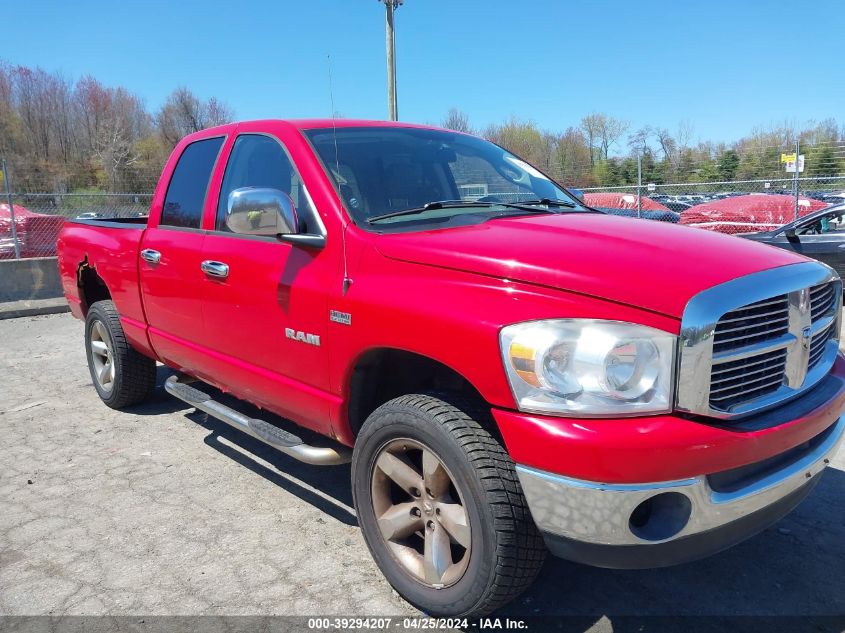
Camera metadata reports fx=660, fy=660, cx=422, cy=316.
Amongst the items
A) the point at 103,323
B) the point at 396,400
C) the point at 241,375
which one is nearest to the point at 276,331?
the point at 241,375

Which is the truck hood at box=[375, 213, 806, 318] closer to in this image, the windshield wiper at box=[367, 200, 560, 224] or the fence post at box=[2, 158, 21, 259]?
the windshield wiper at box=[367, 200, 560, 224]

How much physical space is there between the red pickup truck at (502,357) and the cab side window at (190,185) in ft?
1.09

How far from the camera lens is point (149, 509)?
11.7 ft

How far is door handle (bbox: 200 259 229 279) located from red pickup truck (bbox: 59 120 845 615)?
19 mm

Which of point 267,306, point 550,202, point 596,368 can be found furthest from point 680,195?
point 596,368

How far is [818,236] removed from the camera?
8.52 metres

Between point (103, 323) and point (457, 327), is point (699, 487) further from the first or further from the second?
point (103, 323)

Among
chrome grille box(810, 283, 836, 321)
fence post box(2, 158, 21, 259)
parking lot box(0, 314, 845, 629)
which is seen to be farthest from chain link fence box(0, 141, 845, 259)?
chrome grille box(810, 283, 836, 321)

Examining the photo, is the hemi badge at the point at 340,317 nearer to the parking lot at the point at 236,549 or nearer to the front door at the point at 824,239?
the parking lot at the point at 236,549

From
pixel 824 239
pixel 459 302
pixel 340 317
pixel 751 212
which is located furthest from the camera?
pixel 751 212

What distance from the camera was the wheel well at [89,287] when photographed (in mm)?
5289

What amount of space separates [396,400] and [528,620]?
100 cm

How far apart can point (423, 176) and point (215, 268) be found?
118 cm

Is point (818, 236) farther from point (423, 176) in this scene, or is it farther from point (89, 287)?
point (89, 287)
